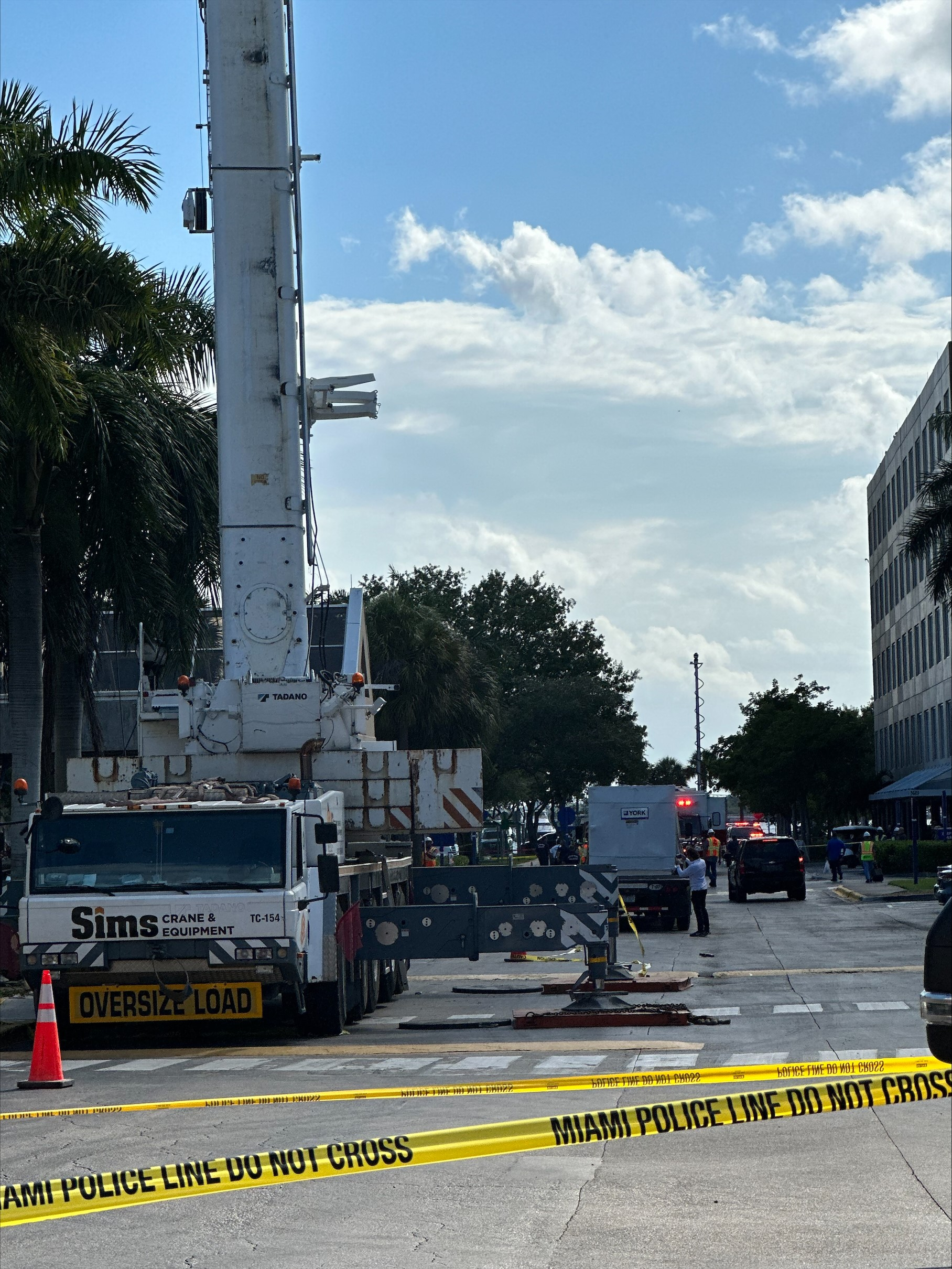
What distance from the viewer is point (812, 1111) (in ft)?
19.7

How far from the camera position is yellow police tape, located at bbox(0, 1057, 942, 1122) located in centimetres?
1060

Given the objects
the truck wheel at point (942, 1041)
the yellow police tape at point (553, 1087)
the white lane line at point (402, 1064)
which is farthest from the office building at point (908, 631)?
the truck wheel at point (942, 1041)

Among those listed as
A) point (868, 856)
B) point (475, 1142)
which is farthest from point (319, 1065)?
point (868, 856)

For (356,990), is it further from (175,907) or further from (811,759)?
(811,759)

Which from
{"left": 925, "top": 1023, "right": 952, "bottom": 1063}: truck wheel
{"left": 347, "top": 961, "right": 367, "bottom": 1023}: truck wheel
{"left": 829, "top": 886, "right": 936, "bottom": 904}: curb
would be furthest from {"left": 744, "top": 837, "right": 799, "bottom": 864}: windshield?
{"left": 925, "top": 1023, "right": 952, "bottom": 1063}: truck wheel

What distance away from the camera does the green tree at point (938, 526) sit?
4934cm

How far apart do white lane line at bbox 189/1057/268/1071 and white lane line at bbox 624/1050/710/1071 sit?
303cm

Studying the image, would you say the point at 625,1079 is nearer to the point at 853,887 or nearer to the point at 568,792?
the point at 853,887

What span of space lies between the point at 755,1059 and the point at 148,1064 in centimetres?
495

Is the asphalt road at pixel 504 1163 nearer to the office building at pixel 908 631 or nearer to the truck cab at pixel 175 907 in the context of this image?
the truck cab at pixel 175 907

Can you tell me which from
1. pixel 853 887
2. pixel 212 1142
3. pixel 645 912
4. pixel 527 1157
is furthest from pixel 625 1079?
pixel 853 887

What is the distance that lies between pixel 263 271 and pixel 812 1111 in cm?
1288

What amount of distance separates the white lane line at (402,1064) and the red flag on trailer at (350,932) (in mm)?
1843

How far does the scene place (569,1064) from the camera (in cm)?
1266
